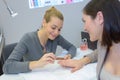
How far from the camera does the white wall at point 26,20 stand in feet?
8.48

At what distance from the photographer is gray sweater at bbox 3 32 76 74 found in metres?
1.41

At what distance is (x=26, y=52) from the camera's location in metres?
1.62

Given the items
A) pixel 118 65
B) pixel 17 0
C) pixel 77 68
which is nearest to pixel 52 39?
pixel 77 68

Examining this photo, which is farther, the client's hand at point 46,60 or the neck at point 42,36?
the neck at point 42,36

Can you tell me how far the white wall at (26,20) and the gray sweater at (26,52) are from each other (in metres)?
A: 0.93

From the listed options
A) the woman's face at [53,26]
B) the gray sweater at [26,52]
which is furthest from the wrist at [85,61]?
the woman's face at [53,26]

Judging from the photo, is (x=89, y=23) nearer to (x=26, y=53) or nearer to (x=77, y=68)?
(x=77, y=68)

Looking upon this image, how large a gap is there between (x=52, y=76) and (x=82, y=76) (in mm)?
→ 179

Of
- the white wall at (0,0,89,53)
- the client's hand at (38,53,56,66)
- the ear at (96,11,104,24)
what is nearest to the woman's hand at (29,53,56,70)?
the client's hand at (38,53,56,66)

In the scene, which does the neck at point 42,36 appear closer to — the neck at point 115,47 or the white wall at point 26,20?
the neck at point 115,47

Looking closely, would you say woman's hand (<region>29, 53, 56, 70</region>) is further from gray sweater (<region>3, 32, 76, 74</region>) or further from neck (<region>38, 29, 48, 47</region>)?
neck (<region>38, 29, 48, 47</region>)

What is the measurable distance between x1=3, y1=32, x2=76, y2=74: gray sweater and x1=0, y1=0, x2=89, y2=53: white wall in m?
0.93

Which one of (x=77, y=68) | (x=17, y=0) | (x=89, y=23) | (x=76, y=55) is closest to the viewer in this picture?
(x=89, y=23)

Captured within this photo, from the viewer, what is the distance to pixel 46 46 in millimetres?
1782
